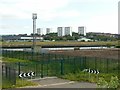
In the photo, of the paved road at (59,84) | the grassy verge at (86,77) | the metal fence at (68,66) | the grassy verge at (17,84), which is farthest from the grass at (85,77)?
the grassy verge at (17,84)

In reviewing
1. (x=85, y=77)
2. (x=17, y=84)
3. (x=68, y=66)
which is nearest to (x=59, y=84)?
(x=17, y=84)

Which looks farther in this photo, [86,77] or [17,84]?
[86,77]

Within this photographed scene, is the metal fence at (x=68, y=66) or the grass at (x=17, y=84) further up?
the metal fence at (x=68, y=66)

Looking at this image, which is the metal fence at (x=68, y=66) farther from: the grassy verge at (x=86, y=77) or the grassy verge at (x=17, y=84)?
the grassy verge at (x=17, y=84)

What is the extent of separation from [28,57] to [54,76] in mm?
19045

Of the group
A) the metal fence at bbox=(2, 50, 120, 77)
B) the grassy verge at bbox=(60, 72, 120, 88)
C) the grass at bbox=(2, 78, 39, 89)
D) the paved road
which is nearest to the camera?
the grass at bbox=(2, 78, 39, 89)

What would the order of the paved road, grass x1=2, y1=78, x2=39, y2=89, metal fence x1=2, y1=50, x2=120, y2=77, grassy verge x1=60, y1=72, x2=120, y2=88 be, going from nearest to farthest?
grass x1=2, y1=78, x2=39, y2=89 < the paved road < grassy verge x1=60, y1=72, x2=120, y2=88 < metal fence x1=2, y1=50, x2=120, y2=77

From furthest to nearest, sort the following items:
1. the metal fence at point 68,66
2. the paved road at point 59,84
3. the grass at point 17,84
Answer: the metal fence at point 68,66 → the paved road at point 59,84 → the grass at point 17,84

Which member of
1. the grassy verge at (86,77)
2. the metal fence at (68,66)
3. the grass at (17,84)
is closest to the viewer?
the grass at (17,84)

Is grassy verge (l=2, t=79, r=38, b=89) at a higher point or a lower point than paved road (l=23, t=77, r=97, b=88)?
higher

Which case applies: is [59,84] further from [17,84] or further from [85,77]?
[85,77]

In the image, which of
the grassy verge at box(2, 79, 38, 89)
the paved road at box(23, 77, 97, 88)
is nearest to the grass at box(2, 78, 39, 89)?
the grassy verge at box(2, 79, 38, 89)

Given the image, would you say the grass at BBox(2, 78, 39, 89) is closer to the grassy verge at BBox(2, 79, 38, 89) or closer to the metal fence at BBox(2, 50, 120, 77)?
the grassy verge at BBox(2, 79, 38, 89)

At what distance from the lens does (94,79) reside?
2383 centimetres
